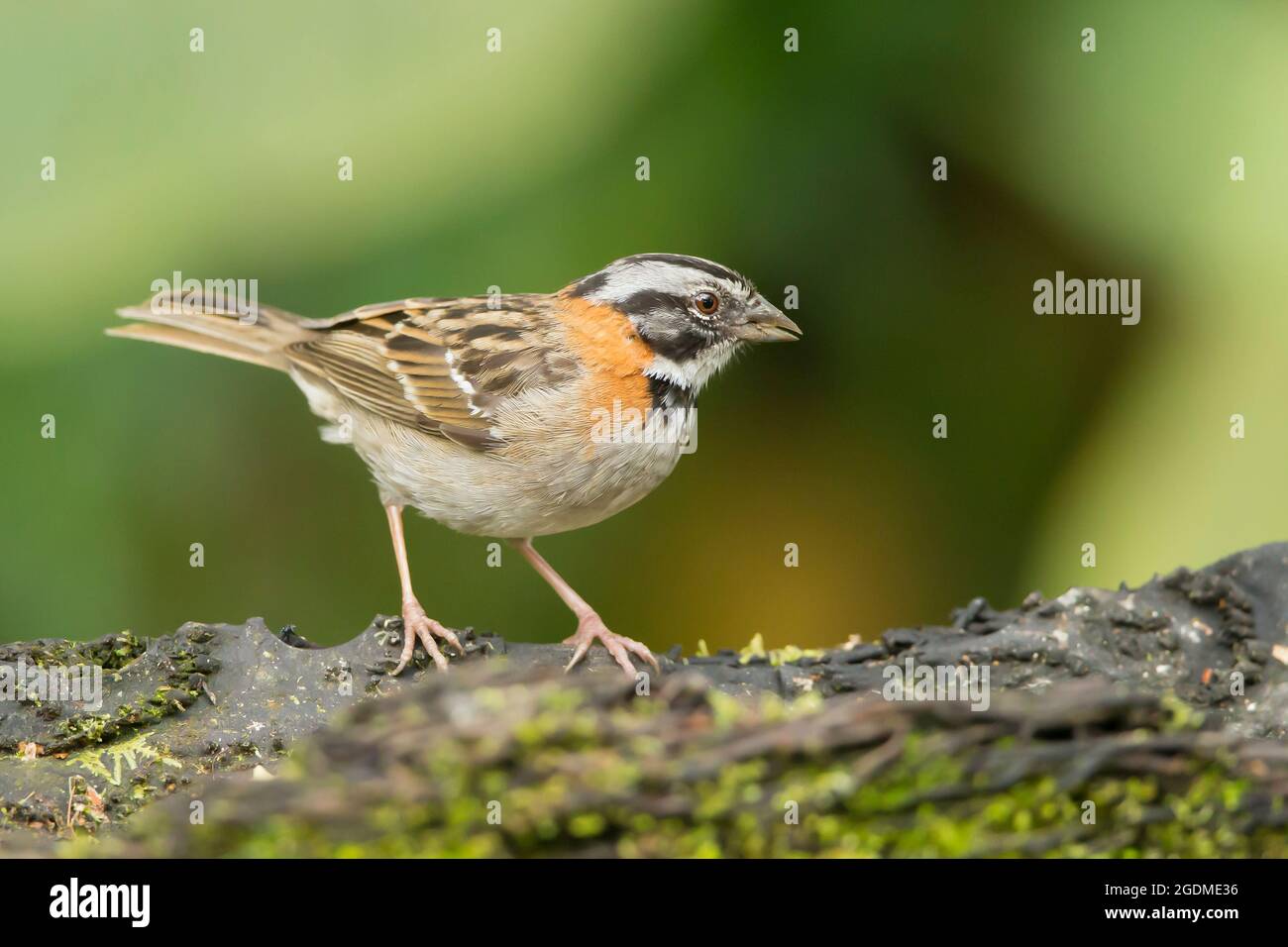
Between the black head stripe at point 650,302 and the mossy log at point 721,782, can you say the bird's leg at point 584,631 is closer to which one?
the black head stripe at point 650,302

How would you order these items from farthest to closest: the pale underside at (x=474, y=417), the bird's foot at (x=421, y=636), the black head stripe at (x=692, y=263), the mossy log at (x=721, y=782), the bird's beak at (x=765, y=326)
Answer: the bird's beak at (x=765, y=326)
the black head stripe at (x=692, y=263)
the pale underside at (x=474, y=417)
the bird's foot at (x=421, y=636)
the mossy log at (x=721, y=782)

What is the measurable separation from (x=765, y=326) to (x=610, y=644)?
143 centimetres

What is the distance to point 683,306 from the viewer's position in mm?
5496

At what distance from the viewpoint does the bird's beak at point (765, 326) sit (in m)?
5.55

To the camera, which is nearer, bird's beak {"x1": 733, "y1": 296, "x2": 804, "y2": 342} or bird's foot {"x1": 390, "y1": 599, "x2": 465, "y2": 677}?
bird's foot {"x1": 390, "y1": 599, "x2": 465, "y2": 677}

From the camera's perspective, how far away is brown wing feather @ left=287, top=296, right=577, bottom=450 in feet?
18.1

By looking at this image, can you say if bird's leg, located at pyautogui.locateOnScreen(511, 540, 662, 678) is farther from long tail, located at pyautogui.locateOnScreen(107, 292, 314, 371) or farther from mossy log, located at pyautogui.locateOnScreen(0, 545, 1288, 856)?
mossy log, located at pyautogui.locateOnScreen(0, 545, 1288, 856)

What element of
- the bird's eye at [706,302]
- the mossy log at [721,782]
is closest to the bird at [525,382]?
the bird's eye at [706,302]

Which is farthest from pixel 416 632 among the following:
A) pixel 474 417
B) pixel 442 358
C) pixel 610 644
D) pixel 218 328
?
pixel 218 328

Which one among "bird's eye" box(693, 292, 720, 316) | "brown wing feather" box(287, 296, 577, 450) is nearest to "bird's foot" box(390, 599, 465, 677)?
"brown wing feather" box(287, 296, 577, 450)

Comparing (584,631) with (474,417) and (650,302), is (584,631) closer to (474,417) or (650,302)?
(474,417)

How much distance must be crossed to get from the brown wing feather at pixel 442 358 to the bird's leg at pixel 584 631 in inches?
29.9

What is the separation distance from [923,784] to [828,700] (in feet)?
5.32

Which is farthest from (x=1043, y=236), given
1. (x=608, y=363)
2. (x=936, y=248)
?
(x=608, y=363)
